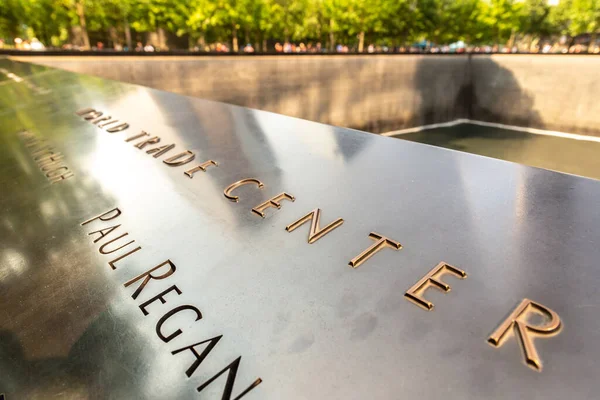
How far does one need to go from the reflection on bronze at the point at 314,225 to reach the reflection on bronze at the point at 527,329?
75cm

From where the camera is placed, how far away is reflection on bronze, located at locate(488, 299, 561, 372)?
3.29 ft

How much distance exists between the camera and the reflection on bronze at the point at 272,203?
185 cm

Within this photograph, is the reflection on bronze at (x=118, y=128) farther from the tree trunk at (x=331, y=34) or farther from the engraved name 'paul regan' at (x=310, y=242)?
the tree trunk at (x=331, y=34)

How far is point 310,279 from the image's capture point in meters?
1.38

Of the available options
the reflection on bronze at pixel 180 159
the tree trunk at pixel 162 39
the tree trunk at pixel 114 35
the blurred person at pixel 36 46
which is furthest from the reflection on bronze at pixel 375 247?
the tree trunk at pixel 162 39

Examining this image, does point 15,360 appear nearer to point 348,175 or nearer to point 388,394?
point 388,394

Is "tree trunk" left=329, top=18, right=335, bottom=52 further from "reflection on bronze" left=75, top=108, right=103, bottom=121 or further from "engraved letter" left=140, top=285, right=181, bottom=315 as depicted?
"engraved letter" left=140, top=285, right=181, bottom=315

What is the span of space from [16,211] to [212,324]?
1.80 m

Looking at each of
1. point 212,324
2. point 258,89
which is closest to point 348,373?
point 212,324

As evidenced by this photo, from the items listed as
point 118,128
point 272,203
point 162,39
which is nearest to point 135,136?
point 118,128

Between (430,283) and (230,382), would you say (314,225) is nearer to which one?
(430,283)

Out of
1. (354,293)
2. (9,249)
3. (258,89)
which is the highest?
(354,293)

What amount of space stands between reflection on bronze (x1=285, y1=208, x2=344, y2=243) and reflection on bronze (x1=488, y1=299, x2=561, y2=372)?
0.75 metres

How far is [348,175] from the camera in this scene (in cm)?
206
